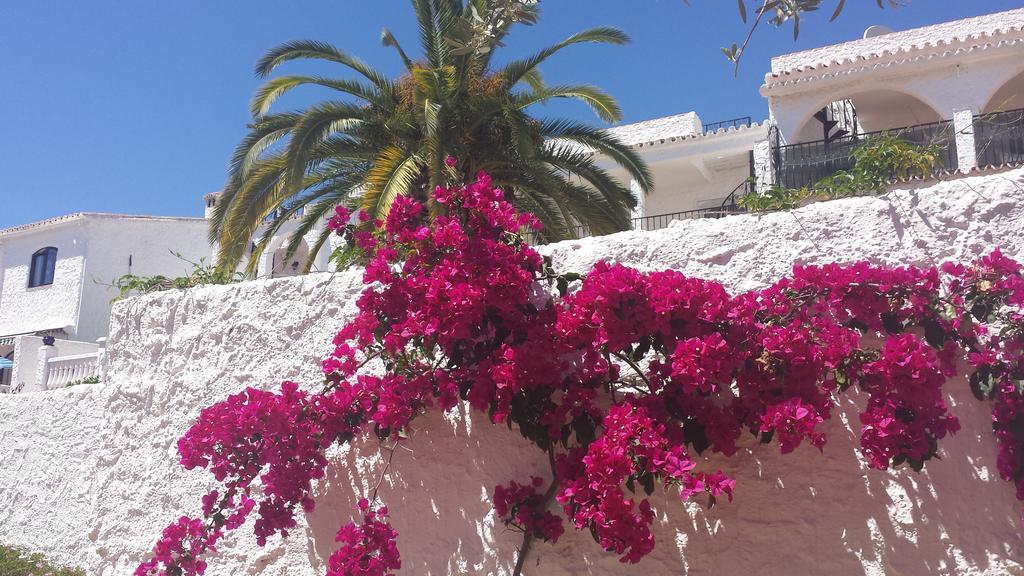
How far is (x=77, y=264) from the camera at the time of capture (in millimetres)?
19844

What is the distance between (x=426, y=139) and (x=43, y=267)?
18.0 m

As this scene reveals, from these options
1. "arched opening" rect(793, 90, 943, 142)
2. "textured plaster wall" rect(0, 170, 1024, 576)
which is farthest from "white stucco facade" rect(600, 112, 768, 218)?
"textured plaster wall" rect(0, 170, 1024, 576)

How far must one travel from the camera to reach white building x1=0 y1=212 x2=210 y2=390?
19.8 m

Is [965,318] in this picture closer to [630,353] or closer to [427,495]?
[630,353]

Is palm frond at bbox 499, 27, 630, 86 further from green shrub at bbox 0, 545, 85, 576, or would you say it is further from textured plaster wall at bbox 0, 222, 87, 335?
textured plaster wall at bbox 0, 222, 87, 335

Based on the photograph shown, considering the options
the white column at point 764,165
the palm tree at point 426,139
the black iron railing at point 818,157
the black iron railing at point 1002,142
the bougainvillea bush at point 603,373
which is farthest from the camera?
the white column at point 764,165

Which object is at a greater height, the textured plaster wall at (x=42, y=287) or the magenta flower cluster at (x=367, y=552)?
the textured plaster wall at (x=42, y=287)

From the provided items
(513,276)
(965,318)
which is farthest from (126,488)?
(965,318)

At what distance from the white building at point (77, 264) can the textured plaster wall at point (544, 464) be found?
1610cm

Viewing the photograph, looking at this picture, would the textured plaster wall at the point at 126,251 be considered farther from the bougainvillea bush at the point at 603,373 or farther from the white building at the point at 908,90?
the bougainvillea bush at the point at 603,373

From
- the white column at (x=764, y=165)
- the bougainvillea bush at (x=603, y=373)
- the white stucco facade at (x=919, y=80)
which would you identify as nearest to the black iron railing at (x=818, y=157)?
the white column at (x=764, y=165)

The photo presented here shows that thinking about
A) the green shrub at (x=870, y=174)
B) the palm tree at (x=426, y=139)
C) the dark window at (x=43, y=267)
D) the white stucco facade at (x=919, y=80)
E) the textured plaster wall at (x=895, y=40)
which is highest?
the textured plaster wall at (x=895, y=40)

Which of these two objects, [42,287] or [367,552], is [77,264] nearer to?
[42,287]

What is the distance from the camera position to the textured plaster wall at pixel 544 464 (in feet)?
9.39
